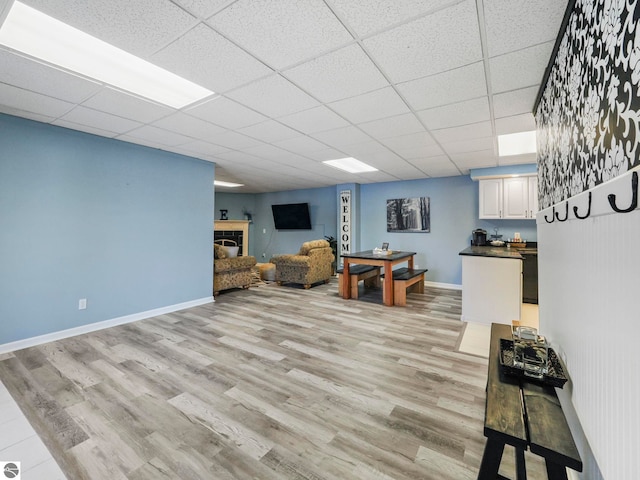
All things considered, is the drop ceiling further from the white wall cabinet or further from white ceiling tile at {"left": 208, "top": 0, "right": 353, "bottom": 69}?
the white wall cabinet

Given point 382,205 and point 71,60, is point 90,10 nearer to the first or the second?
point 71,60

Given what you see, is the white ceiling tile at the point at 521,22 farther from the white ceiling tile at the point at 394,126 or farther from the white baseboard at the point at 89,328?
the white baseboard at the point at 89,328

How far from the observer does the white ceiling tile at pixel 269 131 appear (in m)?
3.21

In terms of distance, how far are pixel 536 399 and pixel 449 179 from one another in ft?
18.4

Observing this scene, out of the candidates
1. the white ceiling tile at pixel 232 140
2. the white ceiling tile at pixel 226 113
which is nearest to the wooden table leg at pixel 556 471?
the white ceiling tile at pixel 226 113

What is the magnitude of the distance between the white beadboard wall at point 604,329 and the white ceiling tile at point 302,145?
2.95 metres

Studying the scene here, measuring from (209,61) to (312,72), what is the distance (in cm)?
74

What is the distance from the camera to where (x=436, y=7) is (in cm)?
151

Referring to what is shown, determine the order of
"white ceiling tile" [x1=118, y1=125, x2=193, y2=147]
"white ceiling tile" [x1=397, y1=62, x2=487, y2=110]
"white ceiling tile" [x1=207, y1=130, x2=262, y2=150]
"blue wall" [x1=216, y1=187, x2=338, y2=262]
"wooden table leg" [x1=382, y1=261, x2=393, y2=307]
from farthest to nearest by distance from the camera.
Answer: "blue wall" [x1=216, y1=187, x2=338, y2=262] < "wooden table leg" [x1=382, y1=261, x2=393, y2=307] < "white ceiling tile" [x1=207, y1=130, x2=262, y2=150] < "white ceiling tile" [x1=118, y1=125, x2=193, y2=147] < "white ceiling tile" [x1=397, y1=62, x2=487, y2=110]

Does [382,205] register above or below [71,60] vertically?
below

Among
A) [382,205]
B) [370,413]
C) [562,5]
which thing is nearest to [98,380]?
[370,413]

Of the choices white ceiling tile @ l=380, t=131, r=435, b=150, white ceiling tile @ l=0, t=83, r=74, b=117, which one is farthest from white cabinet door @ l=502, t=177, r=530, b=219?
white ceiling tile @ l=0, t=83, r=74, b=117

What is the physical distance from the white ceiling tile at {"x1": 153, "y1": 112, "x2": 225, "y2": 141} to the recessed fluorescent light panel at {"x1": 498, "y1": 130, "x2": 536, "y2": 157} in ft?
11.7

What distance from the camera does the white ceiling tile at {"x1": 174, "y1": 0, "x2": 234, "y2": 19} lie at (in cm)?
147
